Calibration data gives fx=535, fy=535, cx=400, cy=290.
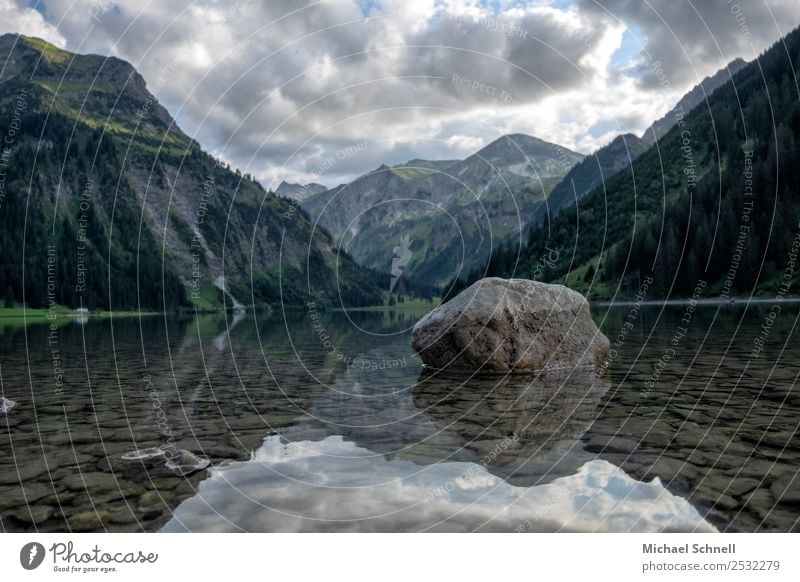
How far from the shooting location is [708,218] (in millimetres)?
107125

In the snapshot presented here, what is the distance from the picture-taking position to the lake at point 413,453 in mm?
6207

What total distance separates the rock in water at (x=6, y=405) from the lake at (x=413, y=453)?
399 millimetres

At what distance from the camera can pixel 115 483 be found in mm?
7262

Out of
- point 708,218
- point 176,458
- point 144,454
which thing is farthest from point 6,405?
point 708,218

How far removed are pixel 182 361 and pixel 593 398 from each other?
1844 cm

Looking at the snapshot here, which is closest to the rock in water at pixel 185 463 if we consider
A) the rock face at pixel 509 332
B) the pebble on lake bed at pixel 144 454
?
the pebble on lake bed at pixel 144 454

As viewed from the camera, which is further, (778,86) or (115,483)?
(778,86)

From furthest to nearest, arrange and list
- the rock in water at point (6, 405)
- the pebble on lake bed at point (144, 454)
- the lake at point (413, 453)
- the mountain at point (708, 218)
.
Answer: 1. the mountain at point (708, 218)
2. the rock in water at point (6, 405)
3. the pebble on lake bed at point (144, 454)
4. the lake at point (413, 453)

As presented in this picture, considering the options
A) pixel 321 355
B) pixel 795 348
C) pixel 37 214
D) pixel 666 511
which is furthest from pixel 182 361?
pixel 37 214

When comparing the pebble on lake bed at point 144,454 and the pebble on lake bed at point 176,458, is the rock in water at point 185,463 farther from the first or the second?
the pebble on lake bed at point 144,454

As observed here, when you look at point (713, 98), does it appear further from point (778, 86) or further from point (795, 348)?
point (795, 348)

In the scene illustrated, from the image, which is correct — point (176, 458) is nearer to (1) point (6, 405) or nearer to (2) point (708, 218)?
(1) point (6, 405)

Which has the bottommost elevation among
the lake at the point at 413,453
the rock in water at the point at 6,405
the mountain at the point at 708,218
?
the lake at the point at 413,453

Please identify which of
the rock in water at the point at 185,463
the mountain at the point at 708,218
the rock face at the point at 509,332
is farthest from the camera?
the mountain at the point at 708,218
